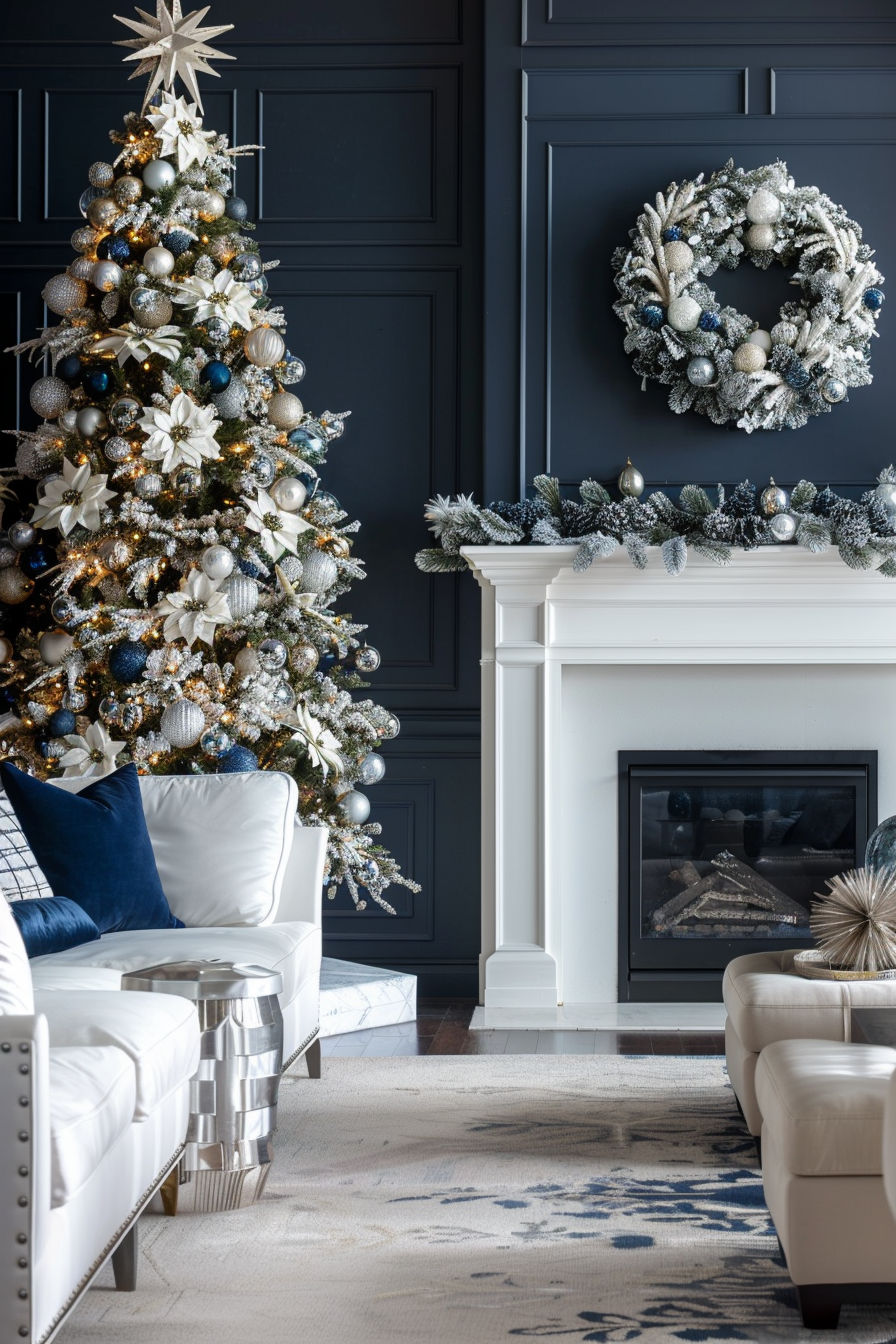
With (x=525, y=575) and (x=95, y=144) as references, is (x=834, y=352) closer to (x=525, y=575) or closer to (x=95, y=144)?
(x=525, y=575)

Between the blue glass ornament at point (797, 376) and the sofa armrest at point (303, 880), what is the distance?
2294 mm

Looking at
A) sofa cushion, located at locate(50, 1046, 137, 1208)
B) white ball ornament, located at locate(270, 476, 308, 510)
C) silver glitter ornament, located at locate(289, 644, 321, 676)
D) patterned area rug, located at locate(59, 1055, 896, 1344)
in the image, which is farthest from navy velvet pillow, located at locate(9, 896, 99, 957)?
white ball ornament, located at locate(270, 476, 308, 510)

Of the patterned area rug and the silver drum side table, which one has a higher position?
the silver drum side table

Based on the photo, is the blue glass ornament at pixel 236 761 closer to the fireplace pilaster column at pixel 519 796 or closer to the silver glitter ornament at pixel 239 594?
the silver glitter ornament at pixel 239 594

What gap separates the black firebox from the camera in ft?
16.0

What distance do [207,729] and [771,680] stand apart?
1953mm

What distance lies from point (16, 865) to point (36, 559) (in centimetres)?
171

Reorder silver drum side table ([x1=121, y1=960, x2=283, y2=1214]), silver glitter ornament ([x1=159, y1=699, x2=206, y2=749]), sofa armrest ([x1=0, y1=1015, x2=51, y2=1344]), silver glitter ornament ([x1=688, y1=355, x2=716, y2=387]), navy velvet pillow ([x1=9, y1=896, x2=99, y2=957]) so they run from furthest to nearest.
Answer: silver glitter ornament ([x1=688, y1=355, x2=716, y2=387]) < silver glitter ornament ([x1=159, y1=699, x2=206, y2=749]) < navy velvet pillow ([x1=9, y1=896, x2=99, y2=957]) < silver drum side table ([x1=121, y1=960, x2=283, y2=1214]) < sofa armrest ([x1=0, y1=1015, x2=51, y2=1344])

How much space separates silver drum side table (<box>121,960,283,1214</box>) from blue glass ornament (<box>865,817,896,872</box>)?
5.00 feet

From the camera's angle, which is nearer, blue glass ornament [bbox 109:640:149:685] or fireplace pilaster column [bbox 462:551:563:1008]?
blue glass ornament [bbox 109:640:149:685]

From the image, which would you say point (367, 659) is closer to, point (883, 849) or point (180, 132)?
point (180, 132)

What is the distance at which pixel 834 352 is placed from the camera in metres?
4.80

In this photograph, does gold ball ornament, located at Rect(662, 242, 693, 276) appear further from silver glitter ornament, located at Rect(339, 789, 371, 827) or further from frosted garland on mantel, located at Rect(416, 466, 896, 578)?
silver glitter ornament, located at Rect(339, 789, 371, 827)

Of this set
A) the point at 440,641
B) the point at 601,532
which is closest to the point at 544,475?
the point at 601,532
